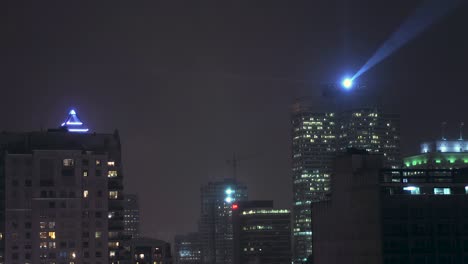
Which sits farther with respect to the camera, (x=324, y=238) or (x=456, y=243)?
(x=324, y=238)

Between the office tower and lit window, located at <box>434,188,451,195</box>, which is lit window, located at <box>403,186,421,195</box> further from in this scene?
lit window, located at <box>434,188,451,195</box>

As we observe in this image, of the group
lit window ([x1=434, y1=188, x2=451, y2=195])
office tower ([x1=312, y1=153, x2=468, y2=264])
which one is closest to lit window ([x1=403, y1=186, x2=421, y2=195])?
office tower ([x1=312, y1=153, x2=468, y2=264])

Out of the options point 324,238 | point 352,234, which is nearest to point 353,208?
point 352,234

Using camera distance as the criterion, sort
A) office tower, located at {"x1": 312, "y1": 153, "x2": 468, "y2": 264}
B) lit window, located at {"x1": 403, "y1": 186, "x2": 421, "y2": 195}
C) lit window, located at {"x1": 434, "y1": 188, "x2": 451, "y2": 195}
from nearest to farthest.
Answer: office tower, located at {"x1": 312, "y1": 153, "x2": 468, "y2": 264}
lit window, located at {"x1": 403, "y1": 186, "x2": 421, "y2": 195}
lit window, located at {"x1": 434, "y1": 188, "x2": 451, "y2": 195}

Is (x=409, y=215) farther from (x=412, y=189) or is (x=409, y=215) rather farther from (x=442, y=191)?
(x=442, y=191)

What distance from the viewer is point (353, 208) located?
587 ft

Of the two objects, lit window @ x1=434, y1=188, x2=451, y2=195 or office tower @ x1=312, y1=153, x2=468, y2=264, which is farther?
lit window @ x1=434, y1=188, x2=451, y2=195

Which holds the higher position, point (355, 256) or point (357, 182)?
point (357, 182)

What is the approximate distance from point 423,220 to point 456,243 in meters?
6.31

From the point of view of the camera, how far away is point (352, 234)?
180125 mm

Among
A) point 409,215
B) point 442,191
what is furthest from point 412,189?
point 442,191

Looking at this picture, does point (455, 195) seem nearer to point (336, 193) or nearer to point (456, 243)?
point (456, 243)

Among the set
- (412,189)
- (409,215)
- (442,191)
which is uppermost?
(412,189)

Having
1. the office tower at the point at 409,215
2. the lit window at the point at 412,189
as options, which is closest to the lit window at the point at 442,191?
the office tower at the point at 409,215
